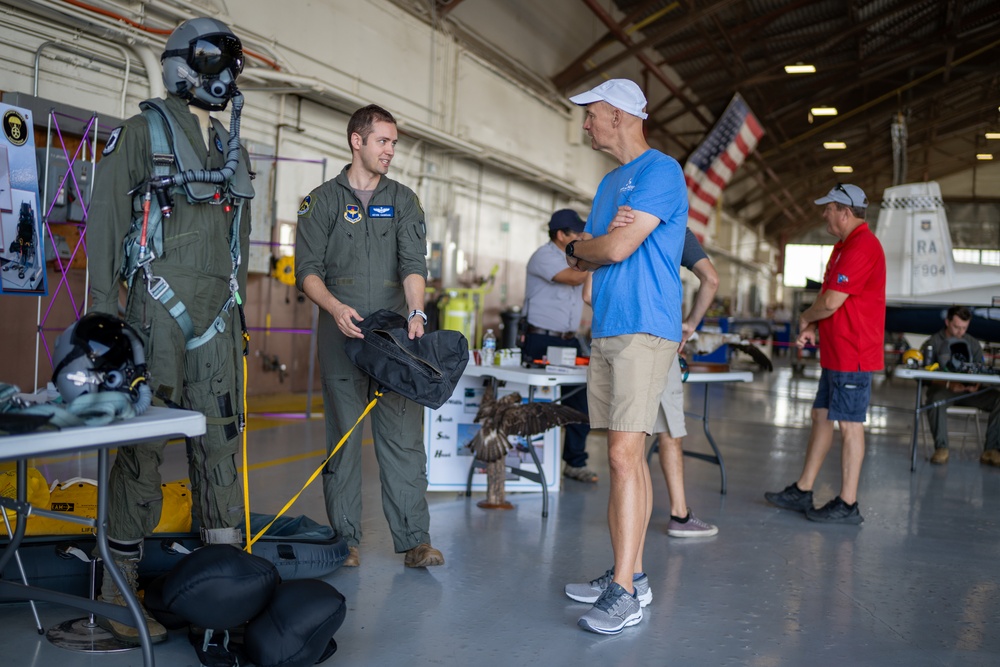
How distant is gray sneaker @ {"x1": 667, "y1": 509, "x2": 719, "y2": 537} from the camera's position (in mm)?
3969

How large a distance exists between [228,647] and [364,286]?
139cm

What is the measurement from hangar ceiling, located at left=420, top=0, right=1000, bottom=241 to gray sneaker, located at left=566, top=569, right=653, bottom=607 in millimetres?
10295

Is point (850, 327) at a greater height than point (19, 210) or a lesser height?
lesser

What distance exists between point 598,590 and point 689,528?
3.76 feet

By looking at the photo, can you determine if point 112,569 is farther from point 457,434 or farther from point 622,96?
point 457,434

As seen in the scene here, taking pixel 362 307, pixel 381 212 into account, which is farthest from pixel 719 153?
pixel 362 307

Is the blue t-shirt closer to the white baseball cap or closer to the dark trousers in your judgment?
the white baseball cap

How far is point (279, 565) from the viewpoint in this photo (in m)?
2.88

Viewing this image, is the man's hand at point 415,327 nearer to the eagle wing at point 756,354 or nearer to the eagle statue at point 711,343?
the eagle statue at point 711,343

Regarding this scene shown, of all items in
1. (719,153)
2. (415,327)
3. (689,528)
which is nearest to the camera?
(415,327)

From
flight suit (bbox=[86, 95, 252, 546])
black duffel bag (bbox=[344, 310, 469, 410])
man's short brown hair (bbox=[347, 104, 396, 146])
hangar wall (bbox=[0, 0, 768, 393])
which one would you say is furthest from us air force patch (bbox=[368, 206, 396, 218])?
hangar wall (bbox=[0, 0, 768, 393])

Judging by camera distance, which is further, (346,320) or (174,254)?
(346,320)

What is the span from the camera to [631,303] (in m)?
2.74

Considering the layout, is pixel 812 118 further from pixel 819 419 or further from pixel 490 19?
pixel 819 419
